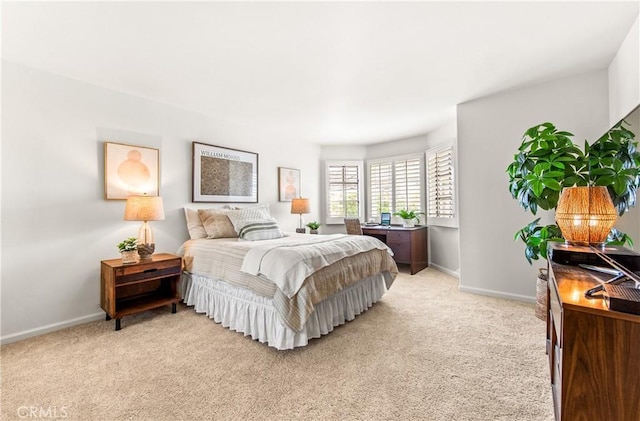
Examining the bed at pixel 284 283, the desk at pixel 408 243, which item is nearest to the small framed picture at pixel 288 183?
the desk at pixel 408 243

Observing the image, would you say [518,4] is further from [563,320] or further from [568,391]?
[568,391]

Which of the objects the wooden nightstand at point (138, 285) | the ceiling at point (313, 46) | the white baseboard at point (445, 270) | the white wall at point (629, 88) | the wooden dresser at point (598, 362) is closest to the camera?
the wooden dresser at point (598, 362)

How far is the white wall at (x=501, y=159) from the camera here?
2859mm

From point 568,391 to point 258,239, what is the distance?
2767 millimetres

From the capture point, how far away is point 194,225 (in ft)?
11.4

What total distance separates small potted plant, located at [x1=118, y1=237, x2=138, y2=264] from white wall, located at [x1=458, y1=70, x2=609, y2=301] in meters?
3.81

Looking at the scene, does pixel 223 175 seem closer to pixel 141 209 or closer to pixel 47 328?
pixel 141 209

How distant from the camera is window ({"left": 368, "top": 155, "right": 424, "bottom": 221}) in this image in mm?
5168

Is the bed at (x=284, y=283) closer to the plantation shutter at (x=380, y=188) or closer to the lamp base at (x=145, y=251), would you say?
the lamp base at (x=145, y=251)

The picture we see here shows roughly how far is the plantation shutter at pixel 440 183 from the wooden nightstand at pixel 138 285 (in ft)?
12.9

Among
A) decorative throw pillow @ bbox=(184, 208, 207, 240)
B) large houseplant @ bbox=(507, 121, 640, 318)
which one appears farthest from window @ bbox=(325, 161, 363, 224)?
large houseplant @ bbox=(507, 121, 640, 318)

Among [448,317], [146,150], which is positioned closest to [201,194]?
[146,150]

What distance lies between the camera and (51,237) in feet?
8.57

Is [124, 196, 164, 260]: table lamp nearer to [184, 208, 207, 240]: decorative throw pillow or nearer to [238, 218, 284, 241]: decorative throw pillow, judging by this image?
[184, 208, 207, 240]: decorative throw pillow
